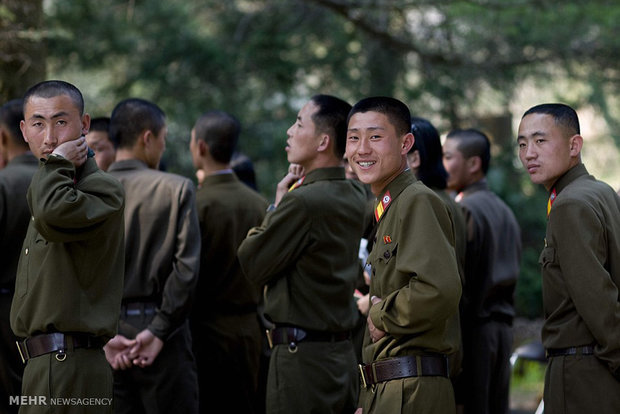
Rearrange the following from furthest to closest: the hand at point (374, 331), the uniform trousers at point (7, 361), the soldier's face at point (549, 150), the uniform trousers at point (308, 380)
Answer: the uniform trousers at point (7, 361)
the uniform trousers at point (308, 380)
the soldier's face at point (549, 150)
the hand at point (374, 331)

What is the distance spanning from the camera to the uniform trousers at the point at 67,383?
148 inches

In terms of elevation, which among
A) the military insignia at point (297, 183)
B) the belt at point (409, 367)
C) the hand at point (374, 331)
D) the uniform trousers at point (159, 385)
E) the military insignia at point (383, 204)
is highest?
the military insignia at point (297, 183)

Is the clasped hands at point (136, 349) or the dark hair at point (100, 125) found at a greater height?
the dark hair at point (100, 125)

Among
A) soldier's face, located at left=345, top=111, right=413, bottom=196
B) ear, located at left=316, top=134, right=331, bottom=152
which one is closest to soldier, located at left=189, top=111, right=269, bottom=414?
ear, located at left=316, top=134, right=331, bottom=152

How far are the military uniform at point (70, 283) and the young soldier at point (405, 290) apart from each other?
122 cm

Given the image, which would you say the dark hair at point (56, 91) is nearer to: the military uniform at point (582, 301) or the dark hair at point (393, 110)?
the dark hair at point (393, 110)

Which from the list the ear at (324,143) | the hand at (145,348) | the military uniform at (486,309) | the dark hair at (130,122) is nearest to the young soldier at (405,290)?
the ear at (324,143)

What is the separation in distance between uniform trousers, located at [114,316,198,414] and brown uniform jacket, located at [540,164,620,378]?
2.24m

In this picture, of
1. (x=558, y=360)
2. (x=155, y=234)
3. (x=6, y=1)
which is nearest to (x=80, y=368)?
(x=155, y=234)

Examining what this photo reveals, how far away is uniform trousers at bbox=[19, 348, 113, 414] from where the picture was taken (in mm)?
3768

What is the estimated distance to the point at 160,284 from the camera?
5059mm

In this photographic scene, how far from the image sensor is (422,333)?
350 centimetres

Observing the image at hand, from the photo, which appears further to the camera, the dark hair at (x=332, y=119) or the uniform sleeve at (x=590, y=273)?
the dark hair at (x=332, y=119)

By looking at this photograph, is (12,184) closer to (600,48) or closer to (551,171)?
(551,171)
